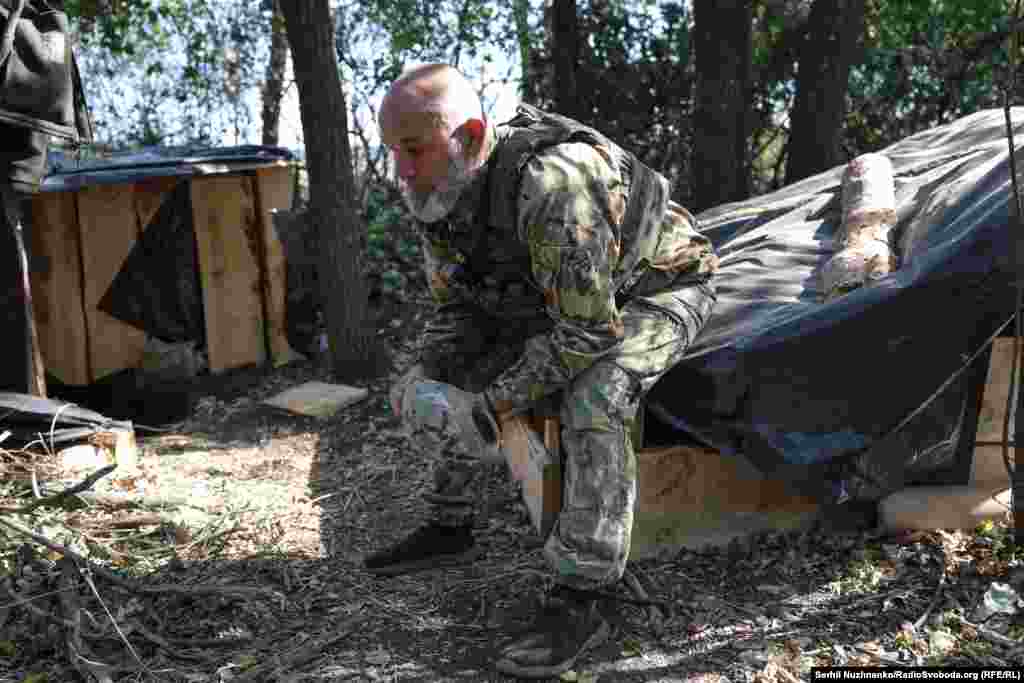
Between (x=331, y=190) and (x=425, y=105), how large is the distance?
304cm

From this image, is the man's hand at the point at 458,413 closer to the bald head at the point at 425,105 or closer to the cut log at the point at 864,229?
the bald head at the point at 425,105

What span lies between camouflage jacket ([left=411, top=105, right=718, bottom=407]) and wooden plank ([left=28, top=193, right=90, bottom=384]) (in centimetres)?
359

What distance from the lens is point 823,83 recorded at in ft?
23.2

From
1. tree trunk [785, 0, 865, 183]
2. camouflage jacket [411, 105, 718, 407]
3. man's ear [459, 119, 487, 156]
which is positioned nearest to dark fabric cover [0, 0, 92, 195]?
camouflage jacket [411, 105, 718, 407]

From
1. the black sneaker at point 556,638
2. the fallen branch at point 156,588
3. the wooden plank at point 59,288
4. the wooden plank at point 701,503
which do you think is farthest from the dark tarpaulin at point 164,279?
the black sneaker at point 556,638

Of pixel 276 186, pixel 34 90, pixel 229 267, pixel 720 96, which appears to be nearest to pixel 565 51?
pixel 720 96

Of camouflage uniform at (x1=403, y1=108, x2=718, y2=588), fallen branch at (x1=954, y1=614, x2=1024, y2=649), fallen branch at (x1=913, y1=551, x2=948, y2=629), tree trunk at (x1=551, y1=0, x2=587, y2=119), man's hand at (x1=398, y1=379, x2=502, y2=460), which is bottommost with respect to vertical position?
fallen branch at (x1=954, y1=614, x2=1024, y2=649)

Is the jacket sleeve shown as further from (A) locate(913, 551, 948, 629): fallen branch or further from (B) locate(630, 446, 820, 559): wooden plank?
(A) locate(913, 551, 948, 629): fallen branch

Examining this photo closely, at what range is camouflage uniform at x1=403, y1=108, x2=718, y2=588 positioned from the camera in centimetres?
273

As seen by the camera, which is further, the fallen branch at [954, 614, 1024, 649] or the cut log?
the cut log

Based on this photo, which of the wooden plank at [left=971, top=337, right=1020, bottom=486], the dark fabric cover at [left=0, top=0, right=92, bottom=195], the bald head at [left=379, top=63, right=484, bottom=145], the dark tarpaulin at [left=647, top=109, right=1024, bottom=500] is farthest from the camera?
the dark fabric cover at [left=0, top=0, right=92, bottom=195]

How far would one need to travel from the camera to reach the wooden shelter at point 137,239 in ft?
19.6

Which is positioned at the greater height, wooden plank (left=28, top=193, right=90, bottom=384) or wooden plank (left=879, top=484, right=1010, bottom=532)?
wooden plank (left=28, top=193, right=90, bottom=384)

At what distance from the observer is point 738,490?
11.1ft
